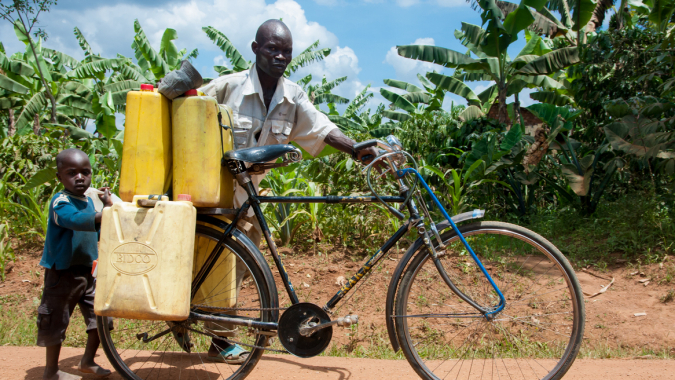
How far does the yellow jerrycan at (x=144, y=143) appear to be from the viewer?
230cm

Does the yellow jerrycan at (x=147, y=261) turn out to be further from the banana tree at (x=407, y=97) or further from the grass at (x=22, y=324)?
the banana tree at (x=407, y=97)

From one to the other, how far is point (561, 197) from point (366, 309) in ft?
12.4

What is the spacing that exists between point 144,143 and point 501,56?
8.14 metres

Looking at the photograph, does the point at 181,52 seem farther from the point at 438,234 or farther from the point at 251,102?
the point at 438,234

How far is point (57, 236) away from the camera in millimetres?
2613

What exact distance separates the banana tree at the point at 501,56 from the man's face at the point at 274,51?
6021mm

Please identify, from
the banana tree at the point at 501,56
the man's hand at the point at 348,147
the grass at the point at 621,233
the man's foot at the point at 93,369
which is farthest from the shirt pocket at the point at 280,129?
the banana tree at the point at 501,56

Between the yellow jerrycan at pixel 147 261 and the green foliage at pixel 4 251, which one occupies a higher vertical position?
the yellow jerrycan at pixel 147 261

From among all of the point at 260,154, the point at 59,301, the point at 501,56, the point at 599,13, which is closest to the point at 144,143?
the point at 260,154

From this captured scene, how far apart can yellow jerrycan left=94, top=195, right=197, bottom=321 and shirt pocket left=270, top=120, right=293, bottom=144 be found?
86 centimetres

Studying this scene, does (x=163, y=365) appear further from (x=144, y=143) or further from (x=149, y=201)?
(x=144, y=143)

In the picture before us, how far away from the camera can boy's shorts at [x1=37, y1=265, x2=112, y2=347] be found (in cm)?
Result: 258

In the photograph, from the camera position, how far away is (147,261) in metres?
2.14

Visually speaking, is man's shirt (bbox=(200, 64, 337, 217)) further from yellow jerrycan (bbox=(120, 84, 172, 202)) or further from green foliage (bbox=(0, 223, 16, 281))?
green foliage (bbox=(0, 223, 16, 281))
